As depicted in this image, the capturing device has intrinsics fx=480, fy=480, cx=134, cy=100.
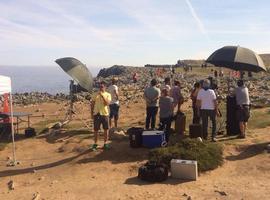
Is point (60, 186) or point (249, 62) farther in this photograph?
point (249, 62)

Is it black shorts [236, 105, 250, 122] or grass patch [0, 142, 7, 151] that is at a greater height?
black shorts [236, 105, 250, 122]

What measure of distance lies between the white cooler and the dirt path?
0.64 feet

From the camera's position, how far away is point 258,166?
41.6ft

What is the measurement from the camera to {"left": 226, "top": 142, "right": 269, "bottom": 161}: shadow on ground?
13.5 meters

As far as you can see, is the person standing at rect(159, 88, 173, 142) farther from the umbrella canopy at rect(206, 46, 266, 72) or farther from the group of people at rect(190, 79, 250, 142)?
the umbrella canopy at rect(206, 46, 266, 72)

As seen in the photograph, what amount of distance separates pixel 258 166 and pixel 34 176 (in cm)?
591

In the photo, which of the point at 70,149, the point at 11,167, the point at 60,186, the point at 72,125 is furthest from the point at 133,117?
the point at 60,186

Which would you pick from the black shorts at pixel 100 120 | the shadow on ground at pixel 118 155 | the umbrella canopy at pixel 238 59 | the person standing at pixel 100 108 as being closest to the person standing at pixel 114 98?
the person standing at pixel 100 108

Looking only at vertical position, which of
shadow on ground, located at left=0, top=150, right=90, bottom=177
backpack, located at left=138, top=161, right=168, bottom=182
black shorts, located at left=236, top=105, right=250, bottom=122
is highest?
black shorts, located at left=236, top=105, right=250, bottom=122

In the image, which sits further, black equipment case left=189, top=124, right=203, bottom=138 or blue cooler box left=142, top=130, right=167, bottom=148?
black equipment case left=189, top=124, right=203, bottom=138

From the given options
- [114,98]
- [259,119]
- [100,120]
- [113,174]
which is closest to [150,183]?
[113,174]

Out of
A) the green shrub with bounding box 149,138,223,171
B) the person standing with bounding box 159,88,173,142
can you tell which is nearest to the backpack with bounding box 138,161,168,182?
the green shrub with bounding box 149,138,223,171

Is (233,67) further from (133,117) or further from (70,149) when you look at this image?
(133,117)

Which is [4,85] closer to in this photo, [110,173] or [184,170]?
[110,173]
